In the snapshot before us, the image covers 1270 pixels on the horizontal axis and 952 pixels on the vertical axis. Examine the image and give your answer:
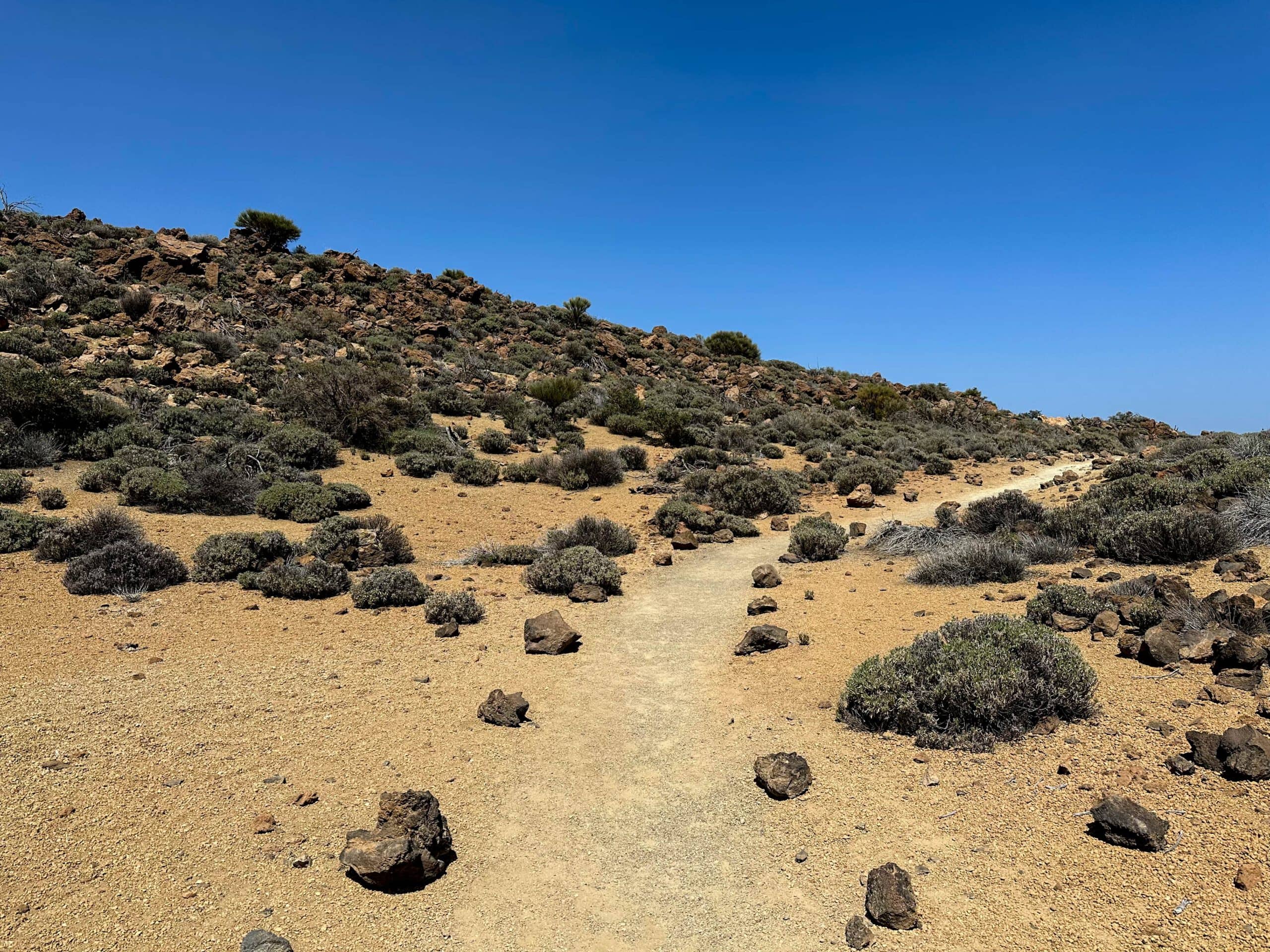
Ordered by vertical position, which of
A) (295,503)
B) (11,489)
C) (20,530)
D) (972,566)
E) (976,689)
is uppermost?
(972,566)

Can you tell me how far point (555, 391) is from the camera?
76.6 ft

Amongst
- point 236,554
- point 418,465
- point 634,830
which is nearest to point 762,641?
point 634,830

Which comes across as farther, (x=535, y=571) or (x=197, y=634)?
(x=535, y=571)

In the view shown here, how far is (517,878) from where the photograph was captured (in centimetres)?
383

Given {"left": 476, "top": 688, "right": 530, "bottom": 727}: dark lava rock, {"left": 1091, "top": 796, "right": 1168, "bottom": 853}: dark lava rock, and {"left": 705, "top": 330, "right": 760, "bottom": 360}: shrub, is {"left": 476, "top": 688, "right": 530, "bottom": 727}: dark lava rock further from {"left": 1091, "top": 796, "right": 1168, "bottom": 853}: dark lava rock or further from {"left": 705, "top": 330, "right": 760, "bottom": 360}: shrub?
{"left": 705, "top": 330, "right": 760, "bottom": 360}: shrub

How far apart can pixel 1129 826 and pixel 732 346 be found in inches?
1750

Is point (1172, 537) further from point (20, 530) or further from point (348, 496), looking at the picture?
point (20, 530)

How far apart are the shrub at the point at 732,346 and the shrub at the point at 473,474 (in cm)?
3256

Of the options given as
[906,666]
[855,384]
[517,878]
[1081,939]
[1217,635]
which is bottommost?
[517,878]

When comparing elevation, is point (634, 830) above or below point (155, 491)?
below

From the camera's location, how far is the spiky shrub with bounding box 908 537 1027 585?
8438 millimetres

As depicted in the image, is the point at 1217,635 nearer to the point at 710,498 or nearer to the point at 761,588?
the point at 761,588

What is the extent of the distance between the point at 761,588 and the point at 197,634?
279 inches


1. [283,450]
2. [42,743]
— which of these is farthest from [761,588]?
[283,450]
